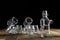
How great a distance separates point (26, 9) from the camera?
7.42 meters

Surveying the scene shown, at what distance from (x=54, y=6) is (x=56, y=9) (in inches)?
6.1

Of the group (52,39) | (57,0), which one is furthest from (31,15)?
(52,39)

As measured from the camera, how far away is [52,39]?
4.49 metres

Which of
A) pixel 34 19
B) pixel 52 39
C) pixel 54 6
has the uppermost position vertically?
pixel 54 6

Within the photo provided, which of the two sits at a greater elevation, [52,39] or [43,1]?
[43,1]

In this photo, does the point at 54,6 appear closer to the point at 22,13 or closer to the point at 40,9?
the point at 40,9

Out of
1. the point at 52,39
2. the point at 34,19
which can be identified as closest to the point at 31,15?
the point at 34,19

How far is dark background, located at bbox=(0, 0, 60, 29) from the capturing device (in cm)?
739

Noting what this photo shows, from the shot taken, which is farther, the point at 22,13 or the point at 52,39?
the point at 22,13

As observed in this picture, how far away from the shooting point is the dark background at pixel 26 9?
7.39 m

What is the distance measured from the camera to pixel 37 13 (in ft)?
24.5

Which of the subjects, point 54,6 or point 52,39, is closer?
point 52,39

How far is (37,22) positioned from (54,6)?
3.09ft

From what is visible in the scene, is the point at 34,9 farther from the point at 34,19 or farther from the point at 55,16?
the point at 55,16
